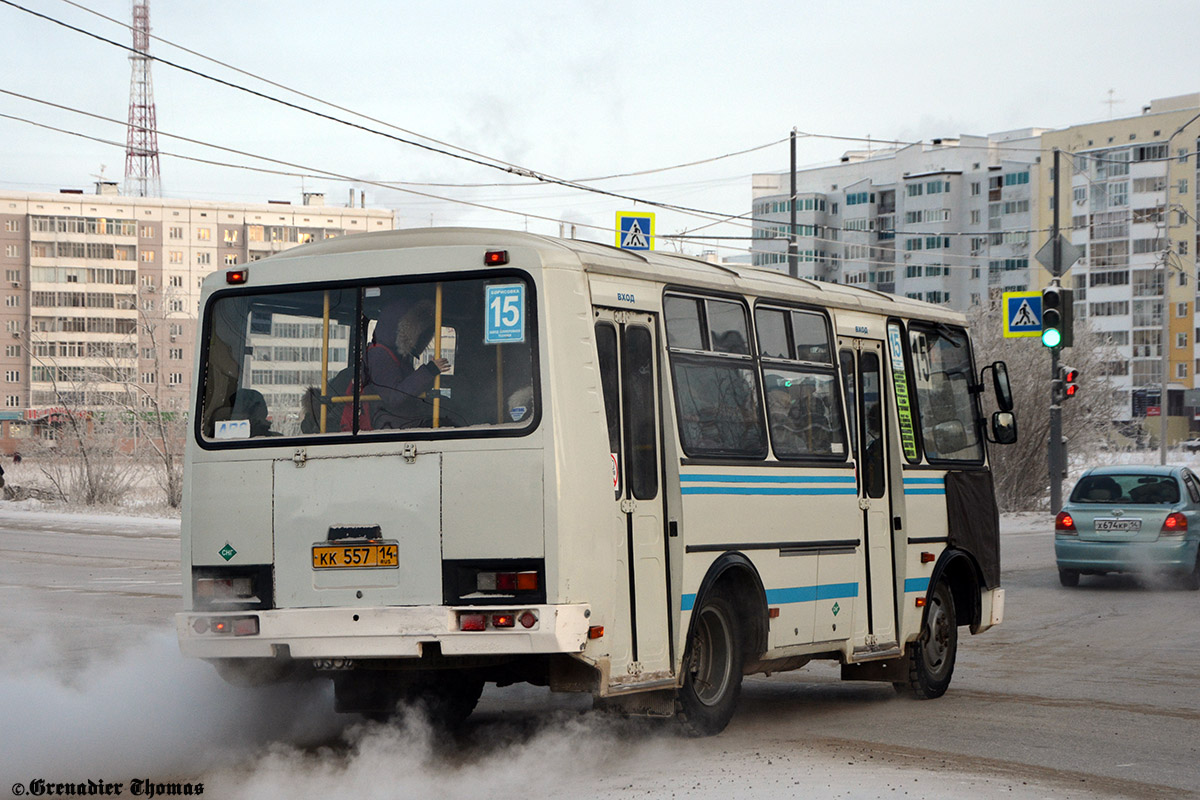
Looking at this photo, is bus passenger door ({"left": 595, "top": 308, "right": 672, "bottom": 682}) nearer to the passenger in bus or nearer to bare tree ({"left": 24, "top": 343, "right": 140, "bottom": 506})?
the passenger in bus

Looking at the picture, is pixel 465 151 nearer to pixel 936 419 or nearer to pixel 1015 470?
pixel 936 419

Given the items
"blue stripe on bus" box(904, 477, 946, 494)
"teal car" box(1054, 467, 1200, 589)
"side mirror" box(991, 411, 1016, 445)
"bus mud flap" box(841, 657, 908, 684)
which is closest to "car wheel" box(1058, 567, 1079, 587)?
"teal car" box(1054, 467, 1200, 589)

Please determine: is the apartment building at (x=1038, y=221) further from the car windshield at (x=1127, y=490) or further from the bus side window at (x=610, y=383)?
the bus side window at (x=610, y=383)

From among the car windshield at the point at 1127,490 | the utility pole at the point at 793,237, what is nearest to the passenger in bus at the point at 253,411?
the car windshield at the point at 1127,490

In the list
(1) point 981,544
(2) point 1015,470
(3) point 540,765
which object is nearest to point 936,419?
(1) point 981,544

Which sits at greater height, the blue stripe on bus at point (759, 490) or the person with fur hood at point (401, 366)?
the person with fur hood at point (401, 366)

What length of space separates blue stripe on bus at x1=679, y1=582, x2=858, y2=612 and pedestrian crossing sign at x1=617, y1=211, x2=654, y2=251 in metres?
14.2

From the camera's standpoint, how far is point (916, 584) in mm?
11961

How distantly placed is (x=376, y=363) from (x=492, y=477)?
0.97m

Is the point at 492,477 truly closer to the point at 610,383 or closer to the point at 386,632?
the point at 386,632

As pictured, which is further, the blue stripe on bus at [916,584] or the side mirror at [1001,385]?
the side mirror at [1001,385]

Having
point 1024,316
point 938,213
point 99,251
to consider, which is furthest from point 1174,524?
point 99,251

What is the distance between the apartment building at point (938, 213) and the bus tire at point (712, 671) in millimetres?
122016

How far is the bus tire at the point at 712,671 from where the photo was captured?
935 centimetres
